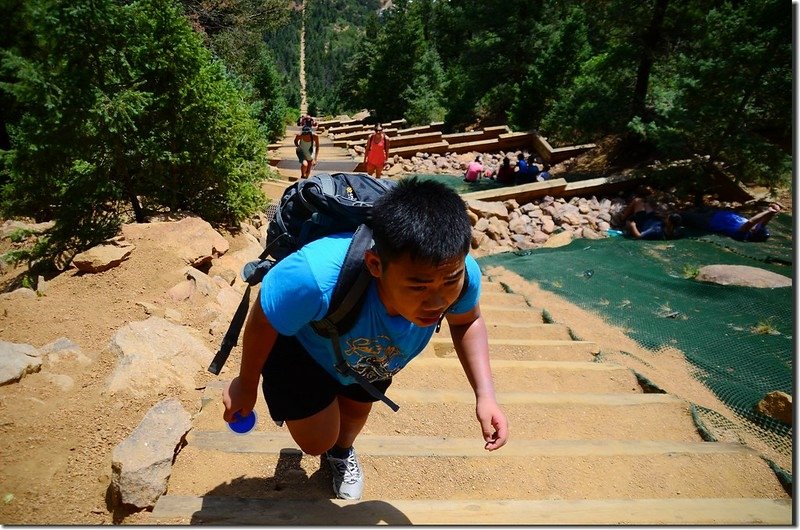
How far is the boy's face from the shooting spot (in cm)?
131

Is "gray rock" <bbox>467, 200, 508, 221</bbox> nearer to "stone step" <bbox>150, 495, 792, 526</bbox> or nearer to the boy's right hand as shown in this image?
"stone step" <bbox>150, 495, 792, 526</bbox>

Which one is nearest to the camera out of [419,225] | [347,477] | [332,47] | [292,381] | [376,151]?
[419,225]

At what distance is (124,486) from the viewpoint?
1859 mm

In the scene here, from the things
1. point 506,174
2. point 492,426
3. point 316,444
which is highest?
point 492,426

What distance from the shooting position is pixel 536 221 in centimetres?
876

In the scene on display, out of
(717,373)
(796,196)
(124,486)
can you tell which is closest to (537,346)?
(717,373)

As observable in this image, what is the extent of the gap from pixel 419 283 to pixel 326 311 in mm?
331

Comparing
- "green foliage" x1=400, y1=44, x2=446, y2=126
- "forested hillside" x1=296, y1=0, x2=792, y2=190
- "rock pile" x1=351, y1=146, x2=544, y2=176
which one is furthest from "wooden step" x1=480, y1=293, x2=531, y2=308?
"green foliage" x1=400, y1=44, x2=446, y2=126

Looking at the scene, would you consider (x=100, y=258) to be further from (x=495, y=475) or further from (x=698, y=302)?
(x=698, y=302)

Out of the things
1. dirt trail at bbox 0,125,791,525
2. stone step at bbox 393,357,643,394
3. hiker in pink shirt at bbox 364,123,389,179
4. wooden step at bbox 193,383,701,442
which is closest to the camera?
dirt trail at bbox 0,125,791,525

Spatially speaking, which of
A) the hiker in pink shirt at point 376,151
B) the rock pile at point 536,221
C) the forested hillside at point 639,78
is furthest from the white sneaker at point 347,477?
the hiker in pink shirt at point 376,151

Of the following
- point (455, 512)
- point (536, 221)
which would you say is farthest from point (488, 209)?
point (455, 512)

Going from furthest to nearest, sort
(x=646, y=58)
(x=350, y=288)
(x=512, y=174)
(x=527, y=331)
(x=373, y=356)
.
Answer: (x=512, y=174)
(x=646, y=58)
(x=527, y=331)
(x=373, y=356)
(x=350, y=288)

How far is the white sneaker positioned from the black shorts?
0.46m
